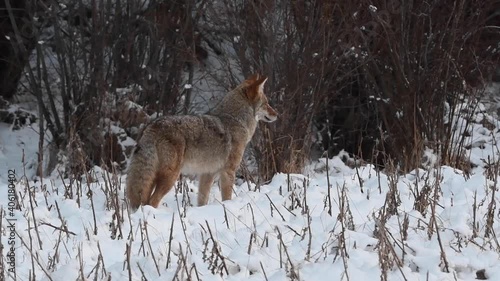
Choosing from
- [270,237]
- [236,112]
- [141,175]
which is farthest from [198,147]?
[270,237]

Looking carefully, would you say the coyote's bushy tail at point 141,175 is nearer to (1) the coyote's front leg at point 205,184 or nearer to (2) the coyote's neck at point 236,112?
(1) the coyote's front leg at point 205,184

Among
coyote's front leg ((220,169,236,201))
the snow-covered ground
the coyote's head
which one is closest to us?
the snow-covered ground

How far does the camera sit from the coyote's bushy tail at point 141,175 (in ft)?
25.0

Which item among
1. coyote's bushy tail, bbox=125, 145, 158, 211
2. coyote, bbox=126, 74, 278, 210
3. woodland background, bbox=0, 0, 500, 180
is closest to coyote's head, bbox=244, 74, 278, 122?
coyote, bbox=126, 74, 278, 210

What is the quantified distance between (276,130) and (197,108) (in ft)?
14.5

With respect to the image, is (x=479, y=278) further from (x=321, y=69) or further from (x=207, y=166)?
(x=321, y=69)

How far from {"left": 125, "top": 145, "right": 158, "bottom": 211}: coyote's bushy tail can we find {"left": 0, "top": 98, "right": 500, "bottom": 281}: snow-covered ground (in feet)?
0.60

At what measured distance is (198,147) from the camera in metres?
8.18

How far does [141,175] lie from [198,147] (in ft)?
2.50

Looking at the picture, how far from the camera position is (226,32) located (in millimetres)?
14109

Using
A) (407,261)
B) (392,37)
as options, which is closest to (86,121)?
(392,37)

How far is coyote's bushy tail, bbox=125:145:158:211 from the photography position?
761 centimetres

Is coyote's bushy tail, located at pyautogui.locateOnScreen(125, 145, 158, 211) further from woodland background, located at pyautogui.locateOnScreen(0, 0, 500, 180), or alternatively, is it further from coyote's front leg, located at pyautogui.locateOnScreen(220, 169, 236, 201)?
woodland background, located at pyautogui.locateOnScreen(0, 0, 500, 180)

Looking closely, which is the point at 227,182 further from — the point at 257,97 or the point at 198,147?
the point at 257,97
